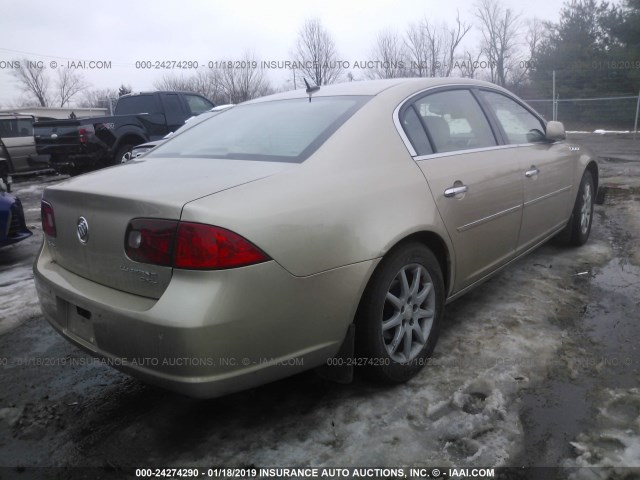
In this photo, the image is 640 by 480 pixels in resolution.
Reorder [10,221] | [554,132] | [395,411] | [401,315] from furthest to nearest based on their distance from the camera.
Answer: [10,221], [554,132], [401,315], [395,411]

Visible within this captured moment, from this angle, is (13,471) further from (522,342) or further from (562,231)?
(562,231)

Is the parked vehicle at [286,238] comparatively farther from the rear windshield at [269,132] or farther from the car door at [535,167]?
the car door at [535,167]

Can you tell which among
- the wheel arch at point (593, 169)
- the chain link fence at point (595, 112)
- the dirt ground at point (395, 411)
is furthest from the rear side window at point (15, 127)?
the chain link fence at point (595, 112)

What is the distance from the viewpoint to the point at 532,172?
3.48 meters

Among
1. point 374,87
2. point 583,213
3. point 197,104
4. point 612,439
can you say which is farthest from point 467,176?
point 197,104

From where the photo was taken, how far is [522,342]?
290 cm

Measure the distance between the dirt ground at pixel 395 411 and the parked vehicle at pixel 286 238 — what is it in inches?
10.7

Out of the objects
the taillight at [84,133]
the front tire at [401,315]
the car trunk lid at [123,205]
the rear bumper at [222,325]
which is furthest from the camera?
the taillight at [84,133]

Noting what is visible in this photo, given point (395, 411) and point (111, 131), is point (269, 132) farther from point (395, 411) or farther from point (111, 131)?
point (111, 131)

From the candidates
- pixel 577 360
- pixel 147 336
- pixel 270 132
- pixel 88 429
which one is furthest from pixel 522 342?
pixel 88 429

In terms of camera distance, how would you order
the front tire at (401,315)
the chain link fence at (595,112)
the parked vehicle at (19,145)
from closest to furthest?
the front tire at (401,315) → the parked vehicle at (19,145) → the chain link fence at (595,112)

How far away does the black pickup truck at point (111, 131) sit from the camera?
1043 centimetres

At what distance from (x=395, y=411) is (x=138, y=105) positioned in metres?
10.7

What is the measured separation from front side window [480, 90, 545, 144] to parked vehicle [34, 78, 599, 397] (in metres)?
0.33
